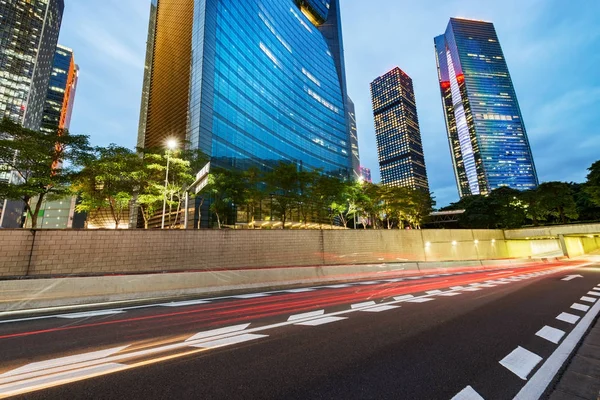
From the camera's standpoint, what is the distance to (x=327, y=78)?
104 m

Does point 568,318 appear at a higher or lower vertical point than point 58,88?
lower

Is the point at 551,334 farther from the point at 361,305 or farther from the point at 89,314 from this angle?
the point at 89,314

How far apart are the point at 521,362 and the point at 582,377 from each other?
1.92 feet

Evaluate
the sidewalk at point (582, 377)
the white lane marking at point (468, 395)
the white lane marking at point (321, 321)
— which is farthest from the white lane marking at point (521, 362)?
the white lane marking at point (321, 321)

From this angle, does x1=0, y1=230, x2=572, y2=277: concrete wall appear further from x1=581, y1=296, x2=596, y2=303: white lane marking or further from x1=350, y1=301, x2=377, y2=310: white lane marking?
x1=581, y1=296, x2=596, y2=303: white lane marking

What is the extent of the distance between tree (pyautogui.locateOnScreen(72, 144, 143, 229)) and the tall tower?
101771 millimetres

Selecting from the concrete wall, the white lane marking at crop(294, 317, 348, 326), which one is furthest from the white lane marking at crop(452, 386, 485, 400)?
the concrete wall

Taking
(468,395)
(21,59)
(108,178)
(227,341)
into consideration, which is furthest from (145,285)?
(21,59)

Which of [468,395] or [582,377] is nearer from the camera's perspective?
[468,395]

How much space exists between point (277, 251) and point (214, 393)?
712 inches

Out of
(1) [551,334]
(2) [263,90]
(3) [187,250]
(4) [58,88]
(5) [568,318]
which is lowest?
(5) [568,318]

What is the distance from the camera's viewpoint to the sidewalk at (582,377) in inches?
108

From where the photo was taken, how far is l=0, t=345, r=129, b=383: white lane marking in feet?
11.3

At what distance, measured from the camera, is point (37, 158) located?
1916 cm
